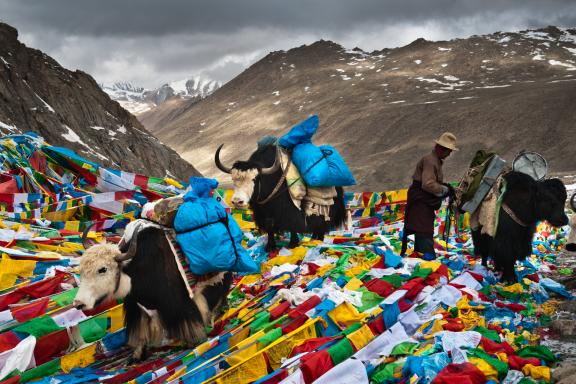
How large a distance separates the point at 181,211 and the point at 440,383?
6.68 ft

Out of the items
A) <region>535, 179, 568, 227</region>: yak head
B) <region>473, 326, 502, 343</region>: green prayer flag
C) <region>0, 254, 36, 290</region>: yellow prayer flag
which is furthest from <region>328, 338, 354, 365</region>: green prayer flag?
<region>0, 254, 36, 290</region>: yellow prayer flag

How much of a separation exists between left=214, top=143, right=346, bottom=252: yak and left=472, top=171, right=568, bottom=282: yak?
1.99 metres

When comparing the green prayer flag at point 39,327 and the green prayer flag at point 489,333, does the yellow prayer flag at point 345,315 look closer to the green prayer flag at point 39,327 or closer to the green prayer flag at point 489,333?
the green prayer flag at point 489,333

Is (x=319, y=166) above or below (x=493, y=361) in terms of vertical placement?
above

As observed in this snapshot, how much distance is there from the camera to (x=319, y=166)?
230 inches

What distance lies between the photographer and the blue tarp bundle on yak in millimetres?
5828

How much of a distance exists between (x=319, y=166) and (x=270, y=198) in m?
0.62

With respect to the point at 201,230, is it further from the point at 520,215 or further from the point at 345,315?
the point at 520,215

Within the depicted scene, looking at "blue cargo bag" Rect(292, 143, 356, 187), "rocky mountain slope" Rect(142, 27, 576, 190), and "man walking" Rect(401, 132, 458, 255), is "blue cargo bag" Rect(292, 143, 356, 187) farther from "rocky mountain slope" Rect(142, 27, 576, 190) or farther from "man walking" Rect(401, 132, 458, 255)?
"rocky mountain slope" Rect(142, 27, 576, 190)

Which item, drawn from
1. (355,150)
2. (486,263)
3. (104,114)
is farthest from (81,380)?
(355,150)

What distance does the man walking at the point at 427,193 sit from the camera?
4848 millimetres

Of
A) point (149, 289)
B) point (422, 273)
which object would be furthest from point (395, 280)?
point (149, 289)

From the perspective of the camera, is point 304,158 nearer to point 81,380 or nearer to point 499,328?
point 499,328

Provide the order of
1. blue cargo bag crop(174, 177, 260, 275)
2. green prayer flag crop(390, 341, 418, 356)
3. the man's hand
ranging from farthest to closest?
the man's hand < blue cargo bag crop(174, 177, 260, 275) < green prayer flag crop(390, 341, 418, 356)
